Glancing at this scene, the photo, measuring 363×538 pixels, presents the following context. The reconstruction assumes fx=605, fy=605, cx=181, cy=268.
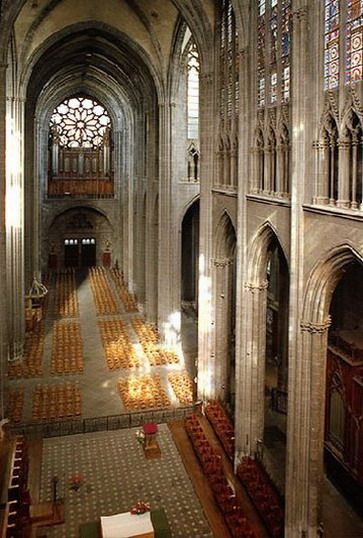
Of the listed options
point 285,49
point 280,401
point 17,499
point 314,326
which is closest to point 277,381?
→ point 280,401

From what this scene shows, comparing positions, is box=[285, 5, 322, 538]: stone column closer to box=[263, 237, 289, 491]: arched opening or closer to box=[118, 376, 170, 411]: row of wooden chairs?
box=[263, 237, 289, 491]: arched opening

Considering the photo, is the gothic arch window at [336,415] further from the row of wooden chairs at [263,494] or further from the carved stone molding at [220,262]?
the carved stone molding at [220,262]

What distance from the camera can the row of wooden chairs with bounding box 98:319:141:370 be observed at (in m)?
28.4

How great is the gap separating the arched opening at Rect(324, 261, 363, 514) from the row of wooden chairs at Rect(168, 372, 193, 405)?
21.7 feet

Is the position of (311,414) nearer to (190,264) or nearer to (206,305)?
(206,305)

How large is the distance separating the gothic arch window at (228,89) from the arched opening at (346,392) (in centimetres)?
530

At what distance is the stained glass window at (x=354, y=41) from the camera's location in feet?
41.6

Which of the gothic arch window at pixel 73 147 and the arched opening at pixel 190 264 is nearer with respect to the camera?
the arched opening at pixel 190 264

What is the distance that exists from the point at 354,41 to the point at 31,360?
21498mm

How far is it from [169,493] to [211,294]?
24.7ft

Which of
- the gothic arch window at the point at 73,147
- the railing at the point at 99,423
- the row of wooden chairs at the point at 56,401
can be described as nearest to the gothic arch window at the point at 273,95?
the railing at the point at 99,423

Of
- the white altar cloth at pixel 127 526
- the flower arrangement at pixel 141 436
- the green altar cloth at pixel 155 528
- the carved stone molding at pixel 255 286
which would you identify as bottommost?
the green altar cloth at pixel 155 528

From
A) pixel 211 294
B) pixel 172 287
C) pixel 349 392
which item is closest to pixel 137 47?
pixel 172 287

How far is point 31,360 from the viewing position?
2898 centimetres
